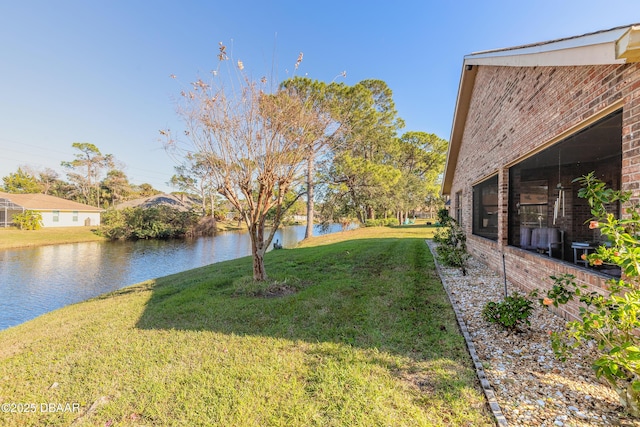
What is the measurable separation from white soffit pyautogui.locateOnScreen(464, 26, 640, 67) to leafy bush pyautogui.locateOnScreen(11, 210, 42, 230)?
34.9m

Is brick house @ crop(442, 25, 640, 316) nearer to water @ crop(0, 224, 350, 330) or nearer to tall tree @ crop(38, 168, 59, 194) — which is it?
water @ crop(0, 224, 350, 330)

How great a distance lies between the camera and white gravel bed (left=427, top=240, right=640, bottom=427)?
1.93 meters

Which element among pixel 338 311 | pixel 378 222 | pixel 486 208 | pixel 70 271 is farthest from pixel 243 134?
pixel 378 222

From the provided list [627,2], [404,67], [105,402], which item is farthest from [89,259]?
[627,2]

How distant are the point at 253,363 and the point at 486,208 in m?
7.21

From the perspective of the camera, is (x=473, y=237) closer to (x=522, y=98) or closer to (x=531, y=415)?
(x=522, y=98)

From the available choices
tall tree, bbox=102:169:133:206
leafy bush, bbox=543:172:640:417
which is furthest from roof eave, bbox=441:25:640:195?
tall tree, bbox=102:169:133:206

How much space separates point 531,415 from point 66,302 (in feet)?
35.9

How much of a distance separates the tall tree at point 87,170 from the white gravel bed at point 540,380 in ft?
170

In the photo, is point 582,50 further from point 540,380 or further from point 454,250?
point 454,250

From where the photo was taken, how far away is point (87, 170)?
137 ft

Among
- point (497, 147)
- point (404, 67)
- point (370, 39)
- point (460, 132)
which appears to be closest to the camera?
point (497, 147)

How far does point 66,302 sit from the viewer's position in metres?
8.09

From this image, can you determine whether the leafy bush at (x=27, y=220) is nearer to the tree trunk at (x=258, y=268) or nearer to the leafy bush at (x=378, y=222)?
the leafy bush at (x=378, y=222)
